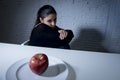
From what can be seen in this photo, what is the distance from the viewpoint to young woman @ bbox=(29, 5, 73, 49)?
103cm

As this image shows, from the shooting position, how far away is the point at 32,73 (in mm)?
567

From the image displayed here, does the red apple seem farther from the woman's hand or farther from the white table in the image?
the woman's hand

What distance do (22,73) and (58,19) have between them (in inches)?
23.0

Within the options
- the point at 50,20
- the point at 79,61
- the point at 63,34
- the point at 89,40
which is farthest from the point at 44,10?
the point at 79,61

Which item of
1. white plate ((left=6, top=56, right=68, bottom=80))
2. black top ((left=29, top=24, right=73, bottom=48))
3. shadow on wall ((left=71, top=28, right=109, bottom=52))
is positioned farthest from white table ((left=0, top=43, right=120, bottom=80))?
shadow on wall ((left=71, top=28, right=109, bottom=52))

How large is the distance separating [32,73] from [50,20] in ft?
1.71

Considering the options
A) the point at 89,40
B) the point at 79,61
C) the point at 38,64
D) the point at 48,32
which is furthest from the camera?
the point at 89,40

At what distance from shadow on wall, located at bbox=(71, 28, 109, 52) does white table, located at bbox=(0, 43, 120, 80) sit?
464 mm

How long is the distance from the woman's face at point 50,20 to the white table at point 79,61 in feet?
1.09

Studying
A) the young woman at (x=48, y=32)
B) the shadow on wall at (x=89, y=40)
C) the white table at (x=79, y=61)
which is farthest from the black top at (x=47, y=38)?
the white table at (x=79, y=61)

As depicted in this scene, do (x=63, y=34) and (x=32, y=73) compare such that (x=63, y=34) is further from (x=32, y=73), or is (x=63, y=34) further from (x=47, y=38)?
(x=32, y=73)

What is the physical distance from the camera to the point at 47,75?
0.56 meters

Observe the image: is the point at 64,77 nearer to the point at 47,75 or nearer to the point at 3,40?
the point at 47,75

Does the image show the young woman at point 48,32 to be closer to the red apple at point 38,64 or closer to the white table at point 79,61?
the white table at point 79,61
